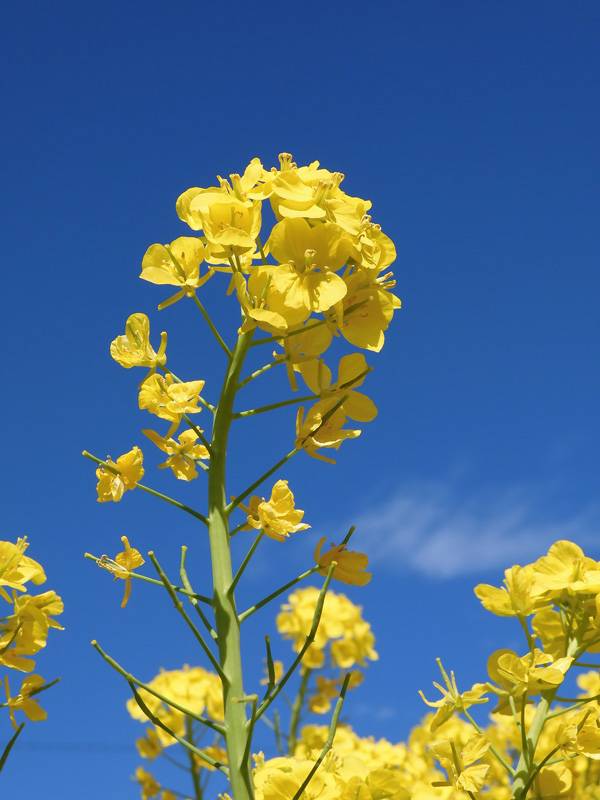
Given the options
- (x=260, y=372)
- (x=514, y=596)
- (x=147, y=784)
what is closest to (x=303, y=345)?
(x=260, y=372)

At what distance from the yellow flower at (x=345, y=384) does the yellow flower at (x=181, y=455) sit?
292 millimetres

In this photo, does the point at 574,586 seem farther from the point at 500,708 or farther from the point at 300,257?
the point at 300,257

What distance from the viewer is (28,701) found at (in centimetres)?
226

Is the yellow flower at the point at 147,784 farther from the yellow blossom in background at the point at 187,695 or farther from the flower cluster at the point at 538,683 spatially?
the flower cluster at the point at 538,683

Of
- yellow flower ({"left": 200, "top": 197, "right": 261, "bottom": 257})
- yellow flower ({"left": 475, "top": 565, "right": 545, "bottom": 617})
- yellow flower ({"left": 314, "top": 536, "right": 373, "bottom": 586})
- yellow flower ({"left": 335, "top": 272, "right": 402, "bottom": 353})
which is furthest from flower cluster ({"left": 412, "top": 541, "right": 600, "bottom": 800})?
yellow flower ({"left": 200, "top": 197, "right": 261, "bottom": 257})

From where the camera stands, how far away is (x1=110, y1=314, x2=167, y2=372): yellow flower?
2.03 metres

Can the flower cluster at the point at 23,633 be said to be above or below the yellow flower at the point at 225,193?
below

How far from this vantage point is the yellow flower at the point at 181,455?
1932mm

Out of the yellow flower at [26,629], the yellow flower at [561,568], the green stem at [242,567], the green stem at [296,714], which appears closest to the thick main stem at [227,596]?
the green stem at [242,567]

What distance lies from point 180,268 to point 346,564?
0.78 m

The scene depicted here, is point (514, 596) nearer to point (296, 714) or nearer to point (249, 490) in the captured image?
point (249, 490)

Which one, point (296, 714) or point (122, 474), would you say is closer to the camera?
point (122, 474)

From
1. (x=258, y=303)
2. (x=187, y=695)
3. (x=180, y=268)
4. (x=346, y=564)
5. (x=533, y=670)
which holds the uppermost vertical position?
(x=187, y=695)

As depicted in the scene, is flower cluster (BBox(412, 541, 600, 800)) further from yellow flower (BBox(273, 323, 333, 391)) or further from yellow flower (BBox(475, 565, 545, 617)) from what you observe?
yellow flower (BBox(273, 323, 333, 391))
